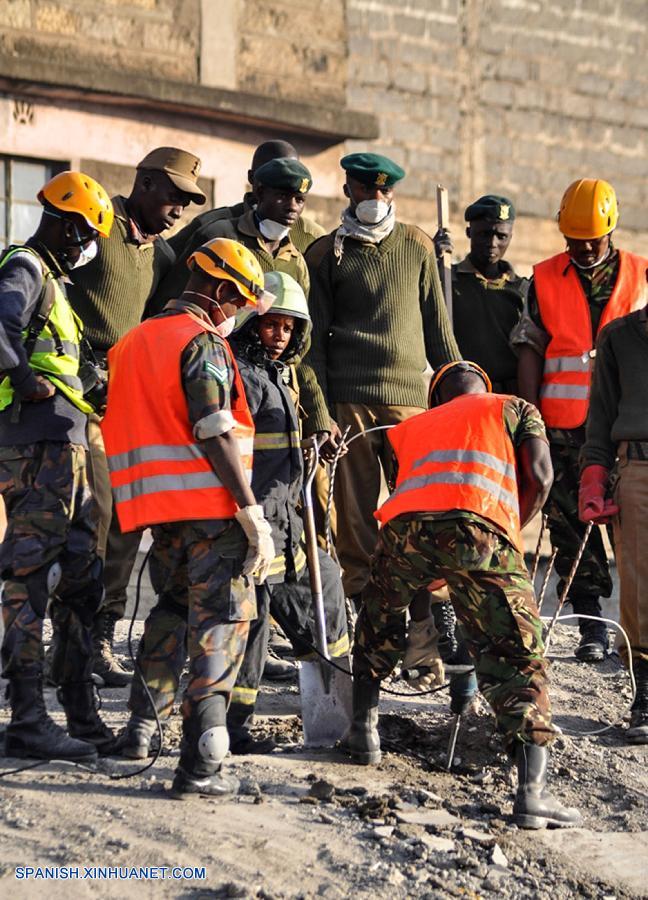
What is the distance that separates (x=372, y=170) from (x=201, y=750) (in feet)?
10.3

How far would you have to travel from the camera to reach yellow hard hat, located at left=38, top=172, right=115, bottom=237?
570 centimetres

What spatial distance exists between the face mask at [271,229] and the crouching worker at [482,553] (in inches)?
59.4

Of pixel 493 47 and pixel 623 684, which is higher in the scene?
pixel 493 47

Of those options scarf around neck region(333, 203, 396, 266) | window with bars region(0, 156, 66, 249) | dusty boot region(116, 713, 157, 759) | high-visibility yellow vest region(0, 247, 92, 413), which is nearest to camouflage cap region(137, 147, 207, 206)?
scarf around neck region(333, 203, 396, 266)

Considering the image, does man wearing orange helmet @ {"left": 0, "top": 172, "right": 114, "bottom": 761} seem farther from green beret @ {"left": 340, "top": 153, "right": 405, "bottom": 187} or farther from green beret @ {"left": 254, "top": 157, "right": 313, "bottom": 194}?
green beret @ {"left": 340, "top": 153, "right": 405, "bottom": 187}

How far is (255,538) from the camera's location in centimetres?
525

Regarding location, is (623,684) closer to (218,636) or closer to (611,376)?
(611,376)

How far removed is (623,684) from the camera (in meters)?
7.49

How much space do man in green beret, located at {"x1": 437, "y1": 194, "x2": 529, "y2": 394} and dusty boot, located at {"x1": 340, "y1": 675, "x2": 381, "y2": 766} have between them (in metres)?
2.45

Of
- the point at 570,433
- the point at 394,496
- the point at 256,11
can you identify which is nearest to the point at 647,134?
the point at 256,11

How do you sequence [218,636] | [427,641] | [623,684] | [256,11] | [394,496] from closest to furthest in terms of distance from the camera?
[218,636]
[394,496]
[427,641]
[623,684]
[256,11]

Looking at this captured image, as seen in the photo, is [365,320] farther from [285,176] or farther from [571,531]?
[571,531]

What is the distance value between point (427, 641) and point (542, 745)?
0.86m

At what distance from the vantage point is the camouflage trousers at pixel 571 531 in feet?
25.0
